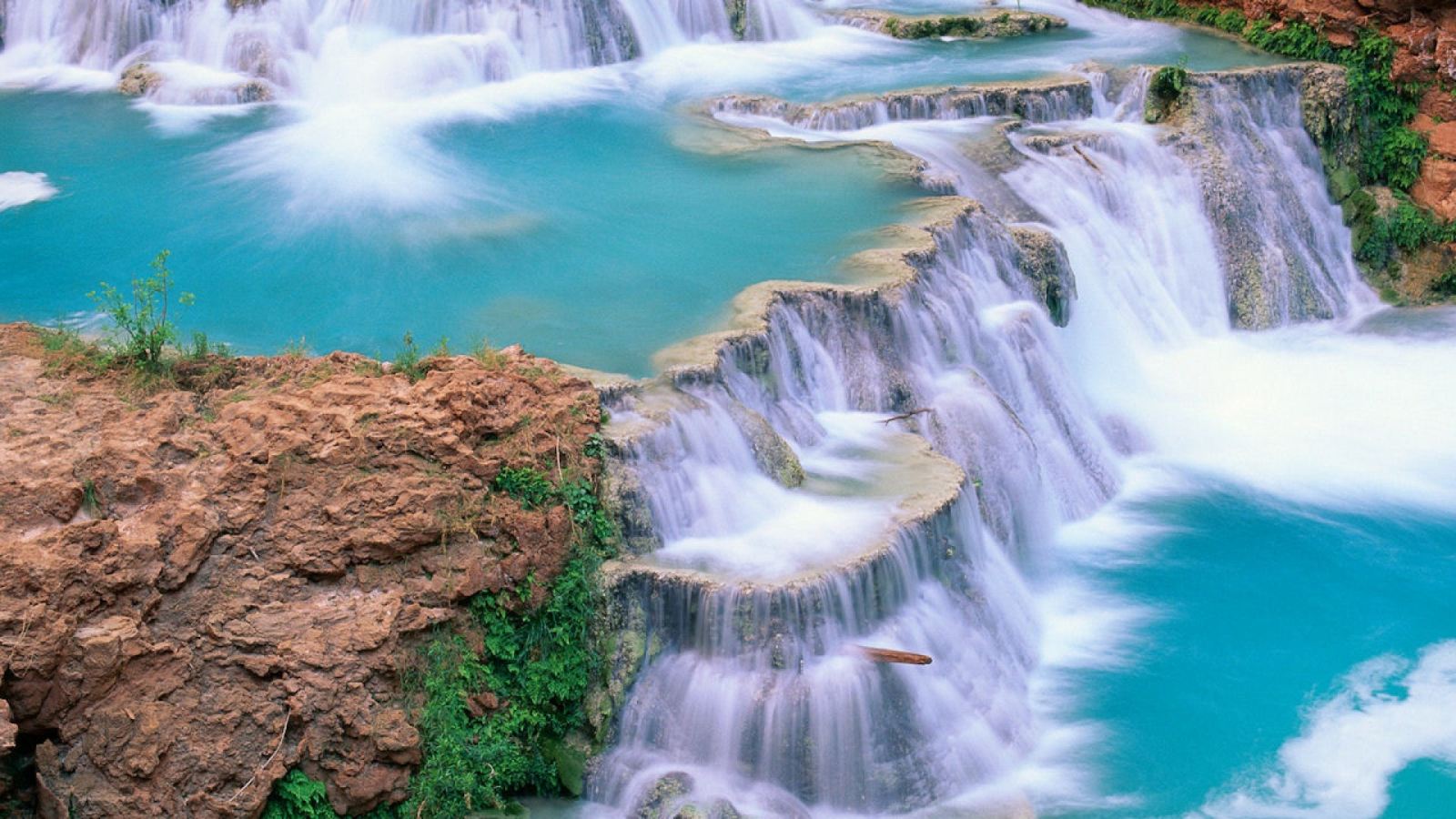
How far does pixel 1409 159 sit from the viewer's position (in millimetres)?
15805

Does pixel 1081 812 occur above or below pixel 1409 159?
below

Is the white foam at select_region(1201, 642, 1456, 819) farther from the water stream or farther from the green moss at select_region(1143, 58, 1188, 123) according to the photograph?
the green moss at select_region(1143, 58, 1188, 123)

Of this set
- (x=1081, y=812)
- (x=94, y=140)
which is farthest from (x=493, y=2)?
(x=1081, y=812)

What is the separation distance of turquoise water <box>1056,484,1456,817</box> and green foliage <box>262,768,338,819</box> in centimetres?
396

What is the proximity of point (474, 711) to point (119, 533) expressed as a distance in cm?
191

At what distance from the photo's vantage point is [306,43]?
1614cm

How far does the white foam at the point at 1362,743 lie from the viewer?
834cm

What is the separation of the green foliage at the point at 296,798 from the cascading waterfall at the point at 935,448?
1.43 m

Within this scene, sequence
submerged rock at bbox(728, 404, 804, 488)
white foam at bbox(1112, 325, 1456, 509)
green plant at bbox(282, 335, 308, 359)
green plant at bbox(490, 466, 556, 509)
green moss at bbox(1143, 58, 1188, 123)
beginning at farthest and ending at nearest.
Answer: green moss at bbox(1143, 58, 1188, 123) → white foam at bbox(1112, 325, 1456, 509) → submerged rock at bbox(728, 404, 804, 488) → green plant at bbox(282, 335, 308, 359) → green plant at bbox(490, 466, 556, 509)

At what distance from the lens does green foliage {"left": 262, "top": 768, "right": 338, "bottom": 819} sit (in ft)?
23.4

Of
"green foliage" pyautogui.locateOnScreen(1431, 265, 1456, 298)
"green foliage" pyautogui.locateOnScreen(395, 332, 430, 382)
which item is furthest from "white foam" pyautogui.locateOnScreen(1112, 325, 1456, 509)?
"green foliage" pyautogui.locateOnScreen(395, 332, 430, 382)

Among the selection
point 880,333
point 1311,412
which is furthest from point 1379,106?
point 880,333

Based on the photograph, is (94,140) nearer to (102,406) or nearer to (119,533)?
(102,406)

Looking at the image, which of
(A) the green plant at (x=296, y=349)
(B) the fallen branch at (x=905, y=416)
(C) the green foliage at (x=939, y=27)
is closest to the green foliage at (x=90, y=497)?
(A) the green plant at (x=296, y=349)
